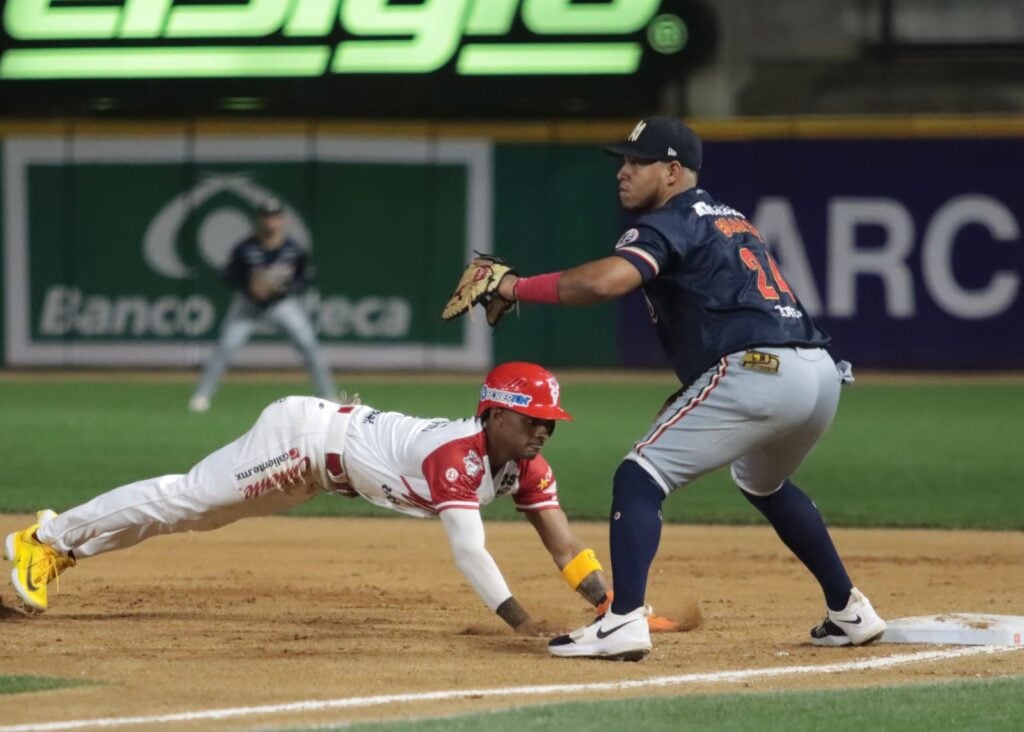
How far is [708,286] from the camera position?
18.4 feet

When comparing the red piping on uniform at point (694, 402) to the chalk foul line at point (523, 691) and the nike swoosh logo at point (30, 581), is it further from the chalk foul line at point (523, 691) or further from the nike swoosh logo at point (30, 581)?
the nike swoosh logo at point (30, 581)

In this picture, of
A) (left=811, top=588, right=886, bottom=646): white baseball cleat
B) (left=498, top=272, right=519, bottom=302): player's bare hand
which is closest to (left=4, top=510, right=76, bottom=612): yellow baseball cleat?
(left=498, top=272, right=519, bottom=302): player's bare hand

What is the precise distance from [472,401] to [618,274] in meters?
10.2

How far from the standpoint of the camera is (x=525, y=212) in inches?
739

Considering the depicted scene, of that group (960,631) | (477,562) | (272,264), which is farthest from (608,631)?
(272,264)

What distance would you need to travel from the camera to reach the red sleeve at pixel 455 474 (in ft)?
18.8

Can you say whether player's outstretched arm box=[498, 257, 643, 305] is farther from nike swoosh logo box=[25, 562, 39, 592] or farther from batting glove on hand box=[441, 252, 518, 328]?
nike swoosh logo box=[25, 562, 39, 592]

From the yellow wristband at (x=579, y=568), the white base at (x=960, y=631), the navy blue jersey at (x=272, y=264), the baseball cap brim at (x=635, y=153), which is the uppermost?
the baseball cap brim at (x=635, y=153)

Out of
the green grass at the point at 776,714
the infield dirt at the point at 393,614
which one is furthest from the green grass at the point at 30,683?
the green grass at the point at 776,714

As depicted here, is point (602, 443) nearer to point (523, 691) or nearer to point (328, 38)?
point (328, 38)

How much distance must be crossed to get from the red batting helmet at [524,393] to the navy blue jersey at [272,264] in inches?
352

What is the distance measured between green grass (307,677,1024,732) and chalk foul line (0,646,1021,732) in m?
0.26

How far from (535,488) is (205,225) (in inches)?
525

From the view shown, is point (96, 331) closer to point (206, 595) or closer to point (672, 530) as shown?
point (672, 530)
